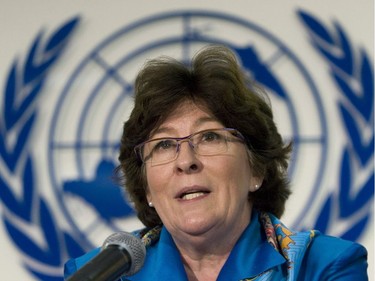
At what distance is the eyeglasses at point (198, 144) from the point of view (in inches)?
75.3

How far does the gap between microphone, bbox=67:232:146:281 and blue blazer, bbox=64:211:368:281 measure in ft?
1.95

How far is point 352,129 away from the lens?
3.01 meters

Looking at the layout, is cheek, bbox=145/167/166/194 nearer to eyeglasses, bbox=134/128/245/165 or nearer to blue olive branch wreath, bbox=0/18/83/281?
eyeglasses, bbox=134/128/245/165

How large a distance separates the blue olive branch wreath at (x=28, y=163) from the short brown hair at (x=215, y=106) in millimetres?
1061

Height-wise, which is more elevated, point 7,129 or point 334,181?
point 7,129

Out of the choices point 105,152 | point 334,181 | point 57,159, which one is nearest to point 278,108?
point 334,181

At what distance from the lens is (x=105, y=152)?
3.14m

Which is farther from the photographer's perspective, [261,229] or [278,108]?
[278,108]

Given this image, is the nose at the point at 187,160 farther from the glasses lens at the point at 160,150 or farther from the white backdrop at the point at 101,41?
the white backdrop at the point at 101,41

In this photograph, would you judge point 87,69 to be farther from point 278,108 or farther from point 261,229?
point 261,229

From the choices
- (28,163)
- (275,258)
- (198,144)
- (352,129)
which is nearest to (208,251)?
(275,258)

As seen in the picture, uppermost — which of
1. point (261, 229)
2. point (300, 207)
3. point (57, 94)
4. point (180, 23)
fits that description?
point (180, 23)

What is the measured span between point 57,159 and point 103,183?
22cm

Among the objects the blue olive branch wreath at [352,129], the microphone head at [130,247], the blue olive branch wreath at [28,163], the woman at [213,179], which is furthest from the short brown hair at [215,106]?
the blue olive branch wreath at [28,163]
